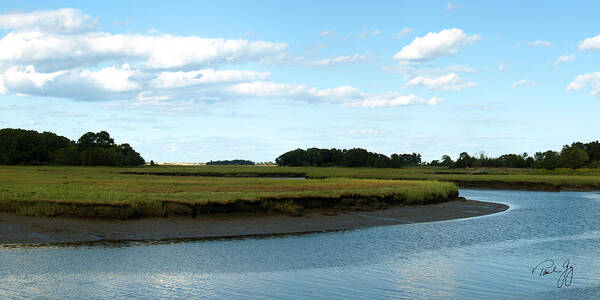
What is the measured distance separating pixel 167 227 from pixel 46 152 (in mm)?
147261

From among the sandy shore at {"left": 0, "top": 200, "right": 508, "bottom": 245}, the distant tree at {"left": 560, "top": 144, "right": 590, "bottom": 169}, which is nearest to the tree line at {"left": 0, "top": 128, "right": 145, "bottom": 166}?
the sandy shore at {"left": 0, "top": 200, "right": 508, "bottom": 245}

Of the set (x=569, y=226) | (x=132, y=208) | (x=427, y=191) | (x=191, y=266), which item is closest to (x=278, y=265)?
(x=191, y=266)

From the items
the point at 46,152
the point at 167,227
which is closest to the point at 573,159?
the point at 46,152

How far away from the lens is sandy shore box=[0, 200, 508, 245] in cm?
2517

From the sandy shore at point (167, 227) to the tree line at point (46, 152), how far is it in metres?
130

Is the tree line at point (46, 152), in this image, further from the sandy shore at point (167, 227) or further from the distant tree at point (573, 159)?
the distant tree at point (573, 159)

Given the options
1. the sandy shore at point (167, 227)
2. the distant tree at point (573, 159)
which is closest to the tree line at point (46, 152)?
the sandy shore at point (167, 227)

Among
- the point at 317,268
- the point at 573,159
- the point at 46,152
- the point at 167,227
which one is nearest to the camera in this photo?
the point at 317,268

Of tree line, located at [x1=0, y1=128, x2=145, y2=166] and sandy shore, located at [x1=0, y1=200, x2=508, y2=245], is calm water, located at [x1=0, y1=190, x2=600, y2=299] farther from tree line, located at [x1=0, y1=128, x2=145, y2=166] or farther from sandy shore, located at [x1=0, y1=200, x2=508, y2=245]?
tree line, located at [x1=0, y1=128, x2=145, y2=166]

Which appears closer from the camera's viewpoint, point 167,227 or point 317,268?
point 317,268

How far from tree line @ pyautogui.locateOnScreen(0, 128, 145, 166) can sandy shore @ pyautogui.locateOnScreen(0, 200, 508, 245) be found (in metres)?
Result: 130

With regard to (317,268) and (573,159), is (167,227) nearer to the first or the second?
(317,268)

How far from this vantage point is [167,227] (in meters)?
27.8

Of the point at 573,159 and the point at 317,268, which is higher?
the point at 573,159
